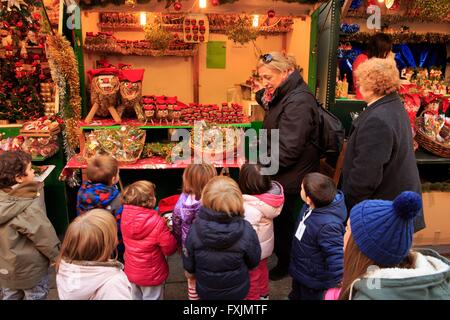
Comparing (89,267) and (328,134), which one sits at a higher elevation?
(328,134)

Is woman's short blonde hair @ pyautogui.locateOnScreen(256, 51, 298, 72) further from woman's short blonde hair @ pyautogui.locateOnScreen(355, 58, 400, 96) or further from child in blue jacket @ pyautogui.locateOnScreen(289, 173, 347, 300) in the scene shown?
child in blue jacket @ pyautogui.locateOnScreen(289, 173, 347, 300)

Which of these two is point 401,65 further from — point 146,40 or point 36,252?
point 36,252

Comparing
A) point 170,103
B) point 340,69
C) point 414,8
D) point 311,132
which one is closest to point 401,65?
point 414,8

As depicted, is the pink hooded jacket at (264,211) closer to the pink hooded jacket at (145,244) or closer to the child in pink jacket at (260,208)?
the child in pink jacket at (260,208)

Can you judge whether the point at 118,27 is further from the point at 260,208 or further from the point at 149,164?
the point at 260,208

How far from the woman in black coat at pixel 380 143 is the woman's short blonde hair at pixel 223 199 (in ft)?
3.30

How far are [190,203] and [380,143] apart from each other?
134 cm

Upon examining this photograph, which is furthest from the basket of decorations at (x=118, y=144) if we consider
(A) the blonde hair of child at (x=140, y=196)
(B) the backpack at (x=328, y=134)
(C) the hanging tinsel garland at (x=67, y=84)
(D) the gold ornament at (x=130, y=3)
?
(B) the backpack at (x=328, y=134)

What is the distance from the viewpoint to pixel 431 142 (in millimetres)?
4113

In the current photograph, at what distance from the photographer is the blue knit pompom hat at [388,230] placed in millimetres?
1556

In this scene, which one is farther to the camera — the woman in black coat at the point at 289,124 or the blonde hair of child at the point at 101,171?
the woman in black coat at the point at 289,124

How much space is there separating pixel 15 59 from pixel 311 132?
312cm

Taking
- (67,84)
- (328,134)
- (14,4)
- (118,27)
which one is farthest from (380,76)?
(118,27)

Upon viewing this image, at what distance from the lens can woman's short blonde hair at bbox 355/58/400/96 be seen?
110 inches
